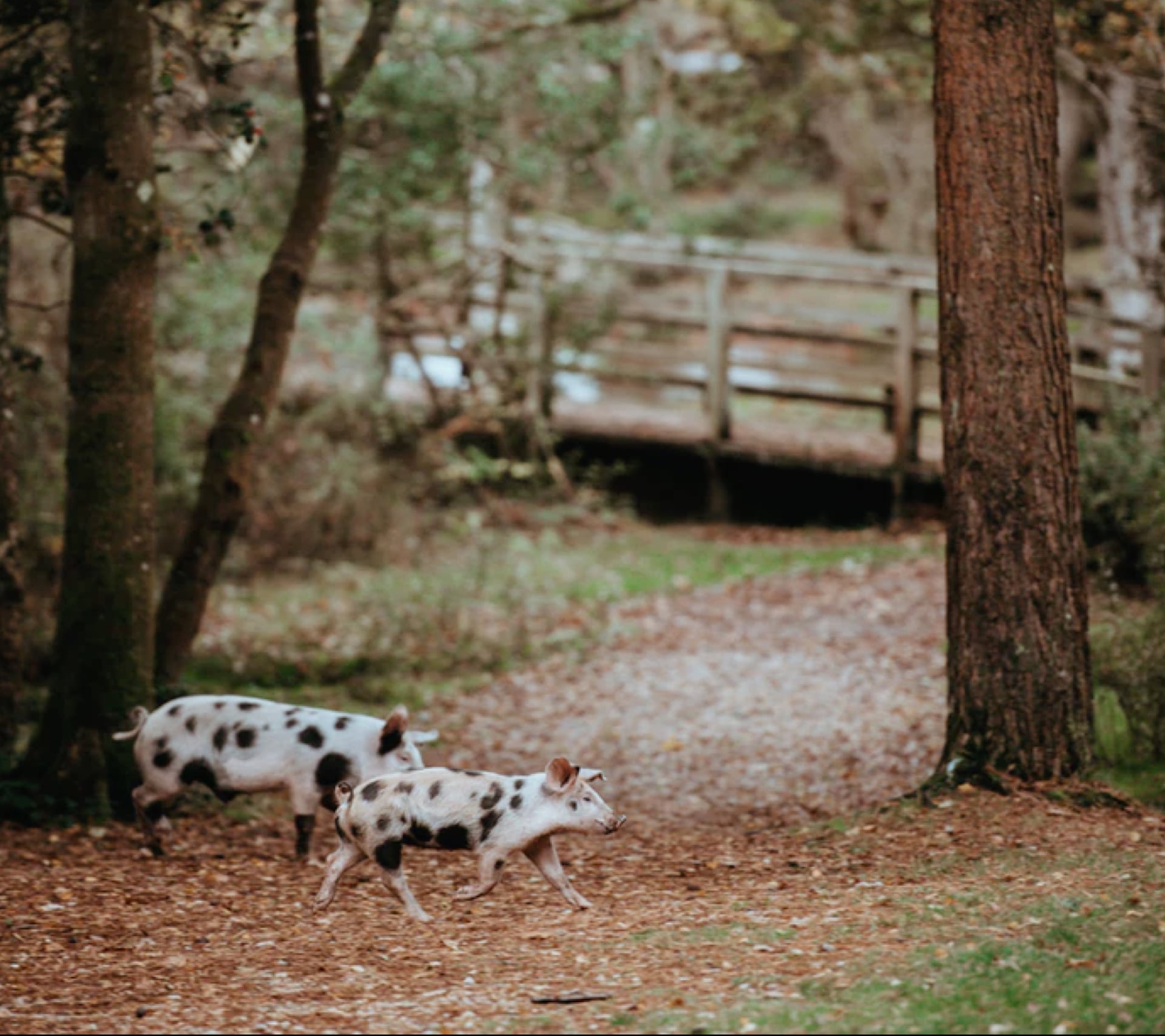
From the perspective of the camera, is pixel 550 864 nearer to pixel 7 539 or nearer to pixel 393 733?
pixel 393 733

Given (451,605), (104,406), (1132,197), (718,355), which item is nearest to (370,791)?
(104,406)

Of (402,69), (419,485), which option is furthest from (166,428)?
(402,69)

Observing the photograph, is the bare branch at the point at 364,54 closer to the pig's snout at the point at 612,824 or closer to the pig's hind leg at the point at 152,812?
the pig's hind leg at the point at 152,812

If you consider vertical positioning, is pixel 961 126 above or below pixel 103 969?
above

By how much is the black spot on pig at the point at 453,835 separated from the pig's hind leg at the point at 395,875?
173 millimetres

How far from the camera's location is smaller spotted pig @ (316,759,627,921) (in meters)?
5.96

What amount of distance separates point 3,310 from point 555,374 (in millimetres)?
9876

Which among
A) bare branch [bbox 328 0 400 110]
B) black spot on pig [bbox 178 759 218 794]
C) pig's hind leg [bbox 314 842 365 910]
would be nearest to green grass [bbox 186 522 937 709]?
black spot on pig [bbox 178 759 218 794]

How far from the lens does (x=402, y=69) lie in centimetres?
1565

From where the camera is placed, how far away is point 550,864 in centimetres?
618

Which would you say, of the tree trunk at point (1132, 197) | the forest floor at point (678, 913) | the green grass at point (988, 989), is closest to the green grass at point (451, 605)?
the forest floor at point (678, 913)

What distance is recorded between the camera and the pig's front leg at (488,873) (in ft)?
19.6

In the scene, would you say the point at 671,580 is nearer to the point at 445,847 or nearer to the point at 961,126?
the point at 961,126

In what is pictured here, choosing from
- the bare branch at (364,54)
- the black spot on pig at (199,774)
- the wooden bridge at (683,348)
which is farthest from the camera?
the wooden bridge at (683,348)
